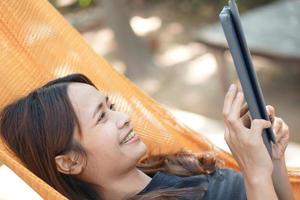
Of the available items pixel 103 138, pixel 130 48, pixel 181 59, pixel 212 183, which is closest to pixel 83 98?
pixel 103 138

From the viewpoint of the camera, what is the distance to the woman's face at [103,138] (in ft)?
4.36

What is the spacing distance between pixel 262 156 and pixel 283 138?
197mm

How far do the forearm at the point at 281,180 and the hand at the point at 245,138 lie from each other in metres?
0.18

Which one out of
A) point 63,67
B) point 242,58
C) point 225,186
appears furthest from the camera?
point 63,67

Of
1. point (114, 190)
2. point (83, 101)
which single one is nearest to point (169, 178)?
point (114, 190)

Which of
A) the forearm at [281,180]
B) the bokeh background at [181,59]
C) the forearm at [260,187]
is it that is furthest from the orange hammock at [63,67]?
the bokeh background at [181,59]

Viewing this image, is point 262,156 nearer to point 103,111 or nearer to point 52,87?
point 103,111

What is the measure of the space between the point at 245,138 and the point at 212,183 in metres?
0.33

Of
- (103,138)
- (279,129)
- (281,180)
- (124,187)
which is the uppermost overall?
(103,138)

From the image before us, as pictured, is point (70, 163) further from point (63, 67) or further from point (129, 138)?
point (63, 67)

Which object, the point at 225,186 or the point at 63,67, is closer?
the point at 225,186

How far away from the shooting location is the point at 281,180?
135 centimetres

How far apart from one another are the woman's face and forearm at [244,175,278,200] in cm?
28

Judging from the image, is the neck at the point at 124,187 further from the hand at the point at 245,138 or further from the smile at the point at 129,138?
the hand at the point at 245,138
